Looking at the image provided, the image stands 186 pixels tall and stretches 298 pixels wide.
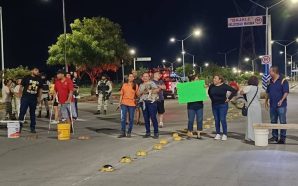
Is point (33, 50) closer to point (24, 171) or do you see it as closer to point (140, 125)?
point (140, 125)

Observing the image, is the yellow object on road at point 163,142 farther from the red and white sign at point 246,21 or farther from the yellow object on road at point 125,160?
the red and white sign at point 246,21

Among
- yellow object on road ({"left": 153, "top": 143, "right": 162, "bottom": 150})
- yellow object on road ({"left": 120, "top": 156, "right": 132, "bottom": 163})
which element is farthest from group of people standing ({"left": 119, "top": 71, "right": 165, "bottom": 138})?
yellow object on road ({"left": 120, "top": 156, "right": 132, "bottom": 163})

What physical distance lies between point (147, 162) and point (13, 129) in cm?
585

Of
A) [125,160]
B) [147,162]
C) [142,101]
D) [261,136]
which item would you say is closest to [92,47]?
[142,101]

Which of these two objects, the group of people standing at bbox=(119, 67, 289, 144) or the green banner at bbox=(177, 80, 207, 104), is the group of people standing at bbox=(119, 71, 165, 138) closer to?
the group of people standing at bbox=(119, 67, 289, 144)

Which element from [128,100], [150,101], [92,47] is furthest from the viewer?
[92,47]

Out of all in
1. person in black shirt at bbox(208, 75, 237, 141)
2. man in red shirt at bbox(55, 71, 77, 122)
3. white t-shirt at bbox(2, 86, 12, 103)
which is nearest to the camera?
person in black shirt at bbox(208, 75, 237, 141)

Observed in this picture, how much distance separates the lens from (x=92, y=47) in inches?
1687

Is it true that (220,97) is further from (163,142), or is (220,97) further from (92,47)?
(92,47)

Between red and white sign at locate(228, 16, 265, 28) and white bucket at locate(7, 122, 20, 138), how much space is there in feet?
61.7

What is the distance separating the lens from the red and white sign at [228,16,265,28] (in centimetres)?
2967

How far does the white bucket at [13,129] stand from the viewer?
47.5ft

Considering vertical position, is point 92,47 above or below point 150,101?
above

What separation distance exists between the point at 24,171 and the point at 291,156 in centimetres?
538
